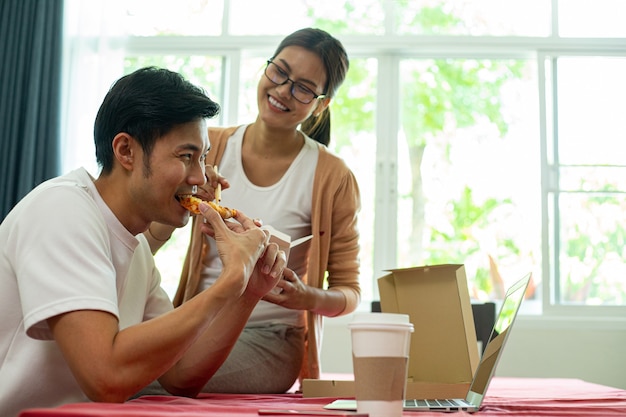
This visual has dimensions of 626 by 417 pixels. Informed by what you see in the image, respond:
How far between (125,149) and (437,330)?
0.74m

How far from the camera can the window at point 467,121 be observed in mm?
3838

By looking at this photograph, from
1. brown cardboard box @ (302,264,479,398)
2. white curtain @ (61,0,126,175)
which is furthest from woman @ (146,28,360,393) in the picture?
white curtain @ (61,0,126,175)

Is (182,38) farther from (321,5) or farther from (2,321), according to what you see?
(2,321)

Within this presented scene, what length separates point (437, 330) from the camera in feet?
5.05

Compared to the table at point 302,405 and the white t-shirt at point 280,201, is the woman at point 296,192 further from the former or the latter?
the table at point 302,405

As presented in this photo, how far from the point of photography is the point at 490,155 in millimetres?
3963

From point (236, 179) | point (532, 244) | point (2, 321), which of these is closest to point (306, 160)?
point (236, 179)

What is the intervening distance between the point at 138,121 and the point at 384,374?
70cm

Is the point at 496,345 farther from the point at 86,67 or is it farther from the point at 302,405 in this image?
the point at 86,67

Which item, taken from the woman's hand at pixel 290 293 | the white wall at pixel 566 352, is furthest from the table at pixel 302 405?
the white wall at pixel 566 352

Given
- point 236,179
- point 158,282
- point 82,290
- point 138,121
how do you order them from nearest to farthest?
point 82,290 < point 138,121 < point 158,282 < point 236,179

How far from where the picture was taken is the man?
112cm

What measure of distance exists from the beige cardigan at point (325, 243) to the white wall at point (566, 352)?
1.45 metres

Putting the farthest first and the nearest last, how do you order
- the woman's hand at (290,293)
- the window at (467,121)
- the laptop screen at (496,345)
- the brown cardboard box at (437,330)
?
the window at (467,121), the woman's hand at (290,293), the brown cardboard box at (437,330), the laptop screen at (496,345)
